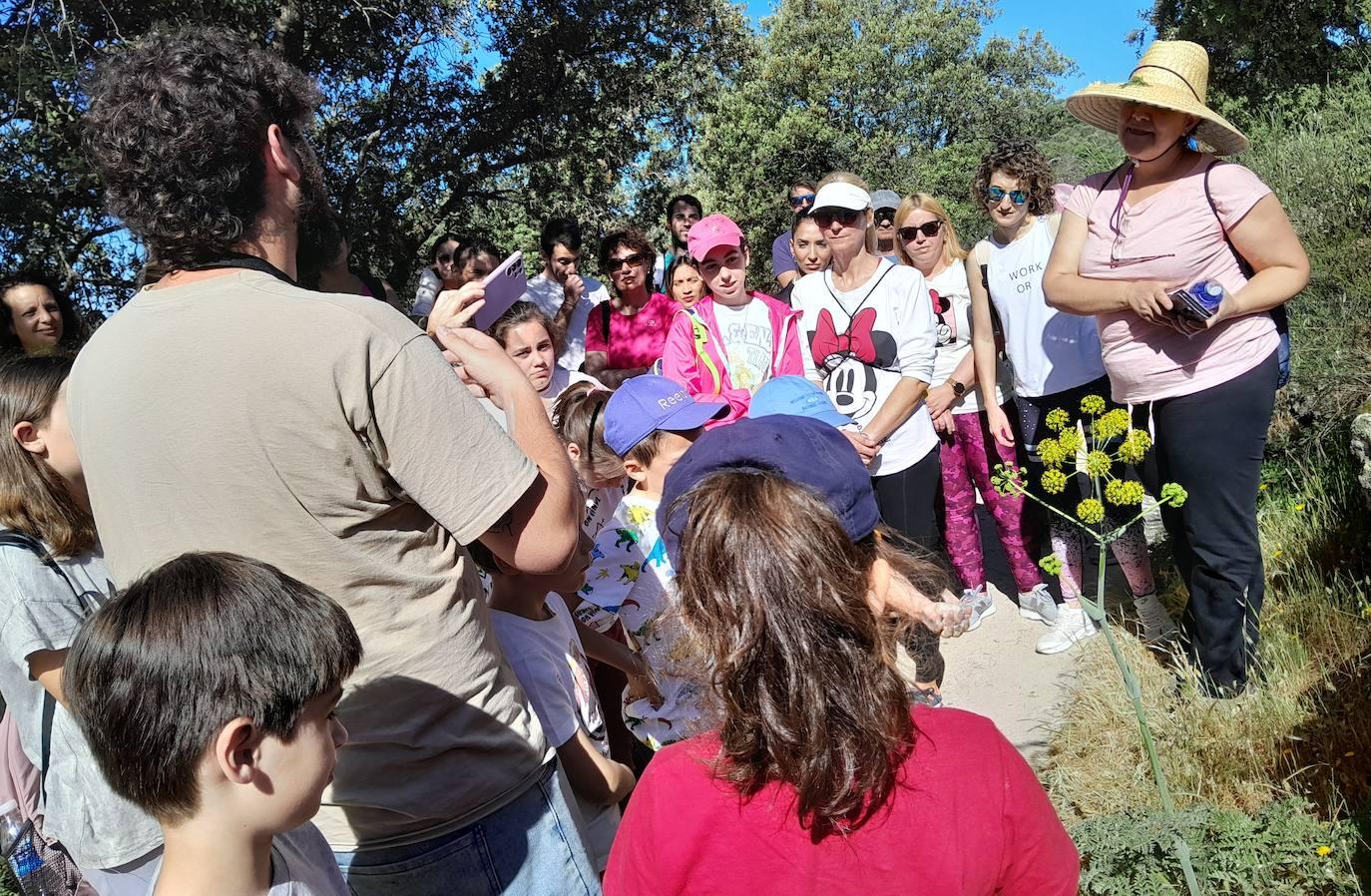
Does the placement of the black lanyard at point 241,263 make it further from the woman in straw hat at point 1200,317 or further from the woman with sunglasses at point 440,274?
the woman with sunglasses at point 440,274

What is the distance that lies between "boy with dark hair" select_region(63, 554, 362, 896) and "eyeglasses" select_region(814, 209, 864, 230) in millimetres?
3052

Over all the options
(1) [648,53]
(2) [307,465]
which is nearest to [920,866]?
(2) [307,465]

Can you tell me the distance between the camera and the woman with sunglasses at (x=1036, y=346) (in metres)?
3.89

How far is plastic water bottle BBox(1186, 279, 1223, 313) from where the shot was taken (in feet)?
8.97

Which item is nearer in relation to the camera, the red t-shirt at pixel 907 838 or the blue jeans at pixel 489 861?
the red t-shirt at pixel 907 838

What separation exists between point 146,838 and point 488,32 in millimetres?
9687

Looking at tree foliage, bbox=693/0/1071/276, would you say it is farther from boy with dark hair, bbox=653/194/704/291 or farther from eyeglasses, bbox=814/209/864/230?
eyeglasses, bbox=814/209/864/230

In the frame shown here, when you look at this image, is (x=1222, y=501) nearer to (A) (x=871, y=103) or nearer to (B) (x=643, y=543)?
(B) (x=643, y=543)

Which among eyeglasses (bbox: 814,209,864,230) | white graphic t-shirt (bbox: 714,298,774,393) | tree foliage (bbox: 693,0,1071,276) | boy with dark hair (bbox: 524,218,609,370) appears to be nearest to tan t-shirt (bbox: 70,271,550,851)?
white graphic t-shirt (bbox: 714,298,774,393)

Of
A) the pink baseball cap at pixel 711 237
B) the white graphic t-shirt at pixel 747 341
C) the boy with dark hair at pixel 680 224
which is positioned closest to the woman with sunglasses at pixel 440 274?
the boy with dark hair at pixel 680 224

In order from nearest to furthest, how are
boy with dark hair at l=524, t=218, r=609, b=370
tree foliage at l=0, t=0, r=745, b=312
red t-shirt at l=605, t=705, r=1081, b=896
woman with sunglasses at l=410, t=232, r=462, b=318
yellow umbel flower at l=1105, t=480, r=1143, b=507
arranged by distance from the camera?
1. red t-shirt at l=605, t=705, r=1081, b=896
2. yellow umbel flower at l=1105, t=480, r=1143, b=507
3. boy with dark hair at l=524, t=218, r=609, b=370
4. woman with sunglasses at l=410, t=232, r=462, b=318
5. tree foliage at l=0, t=0, r=745, b=312

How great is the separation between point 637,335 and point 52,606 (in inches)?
132

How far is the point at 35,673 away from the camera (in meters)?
2.01

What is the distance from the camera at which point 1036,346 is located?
13.1 feet
